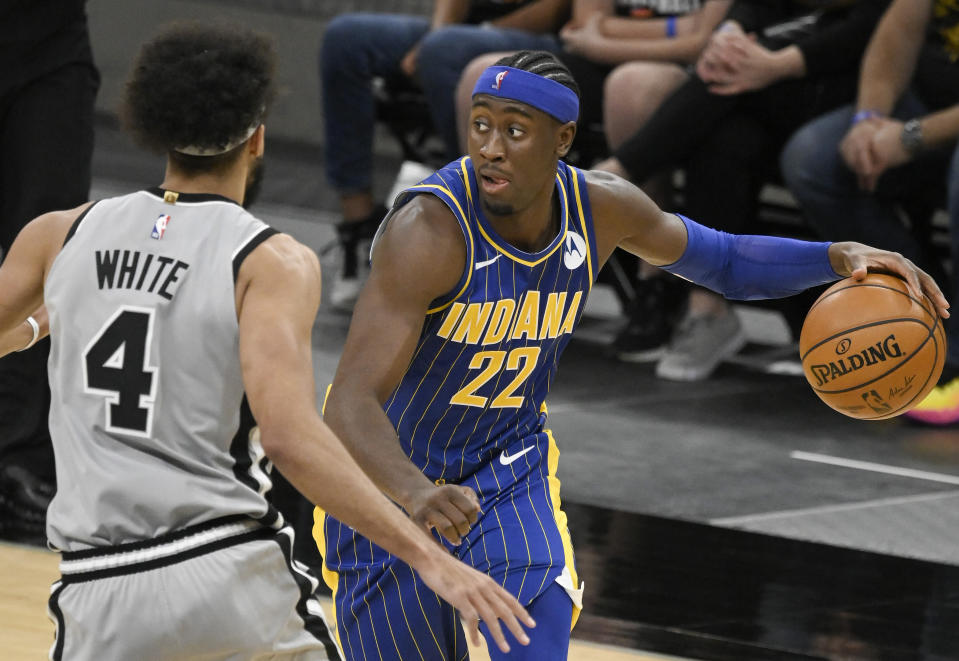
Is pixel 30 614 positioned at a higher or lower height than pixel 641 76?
lower

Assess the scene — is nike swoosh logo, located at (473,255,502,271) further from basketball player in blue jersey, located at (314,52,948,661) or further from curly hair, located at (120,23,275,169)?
curly hair, located at (120,23,275,169)

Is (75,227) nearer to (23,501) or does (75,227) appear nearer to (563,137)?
(563,137)

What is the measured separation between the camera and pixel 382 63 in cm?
757

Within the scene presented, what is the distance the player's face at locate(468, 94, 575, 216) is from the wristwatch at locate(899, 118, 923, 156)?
11.4ft

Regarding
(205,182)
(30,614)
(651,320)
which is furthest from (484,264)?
(651,320)

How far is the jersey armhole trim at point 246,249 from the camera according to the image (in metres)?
2.36

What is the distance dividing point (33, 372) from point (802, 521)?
2.48 m

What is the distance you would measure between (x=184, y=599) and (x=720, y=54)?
4.60m

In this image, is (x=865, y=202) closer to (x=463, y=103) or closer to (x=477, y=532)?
(x=463, y=103)

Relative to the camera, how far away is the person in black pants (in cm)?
460

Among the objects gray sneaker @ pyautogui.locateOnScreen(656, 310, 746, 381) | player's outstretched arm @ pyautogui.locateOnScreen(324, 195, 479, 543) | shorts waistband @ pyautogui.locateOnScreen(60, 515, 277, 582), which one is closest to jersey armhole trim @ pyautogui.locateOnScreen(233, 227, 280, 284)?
shorts waistband @ pyautogui.locateOnScreen(60, 515, 277, 582)

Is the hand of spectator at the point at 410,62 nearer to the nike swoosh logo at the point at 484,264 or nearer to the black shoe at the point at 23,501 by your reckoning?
the black shoe at the point at 23,501

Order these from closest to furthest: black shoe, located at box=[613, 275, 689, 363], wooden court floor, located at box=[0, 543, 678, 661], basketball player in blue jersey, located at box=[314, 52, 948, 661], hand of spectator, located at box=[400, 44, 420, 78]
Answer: basketball player in blue jersey, located at box=[314, 52, 948, 661] → wooden court floor, located at box=[0, 543, 678, 661] → black shoe, located at box=[613, 275, 689, 363] → hand of spectator, located at box=[400, 44, 420, 78]

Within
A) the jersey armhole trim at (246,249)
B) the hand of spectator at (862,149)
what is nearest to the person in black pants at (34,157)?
the jersey armhole trim at (246,249)
